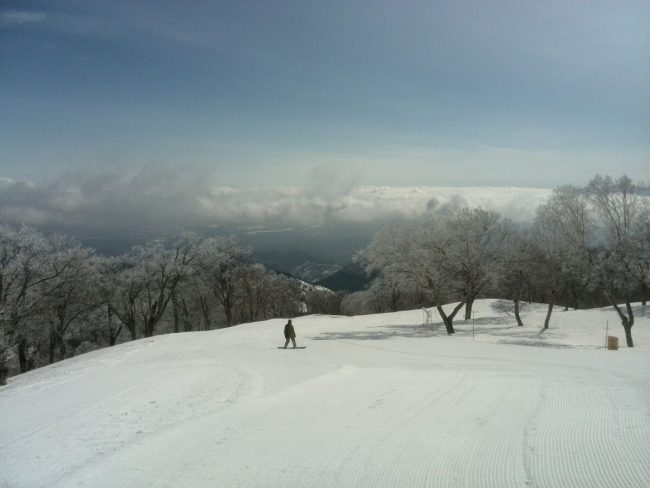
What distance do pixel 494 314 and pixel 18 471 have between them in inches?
1722

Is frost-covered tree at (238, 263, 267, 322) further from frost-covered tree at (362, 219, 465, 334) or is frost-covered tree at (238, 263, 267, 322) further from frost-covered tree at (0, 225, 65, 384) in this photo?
frost-covered tree at (362, 219, 465, 334)

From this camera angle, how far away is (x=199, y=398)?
46.6ft

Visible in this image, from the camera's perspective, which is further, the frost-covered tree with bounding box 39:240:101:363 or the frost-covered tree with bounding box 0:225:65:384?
the frost-covered tree with bounding box 39:240:101:363

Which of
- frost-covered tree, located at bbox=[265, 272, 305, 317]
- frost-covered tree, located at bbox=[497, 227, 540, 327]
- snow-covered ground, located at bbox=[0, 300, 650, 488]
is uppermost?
frost-covered tree, located at bbox=[497, 227, 540, 327]

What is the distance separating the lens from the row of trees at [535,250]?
25562 mm

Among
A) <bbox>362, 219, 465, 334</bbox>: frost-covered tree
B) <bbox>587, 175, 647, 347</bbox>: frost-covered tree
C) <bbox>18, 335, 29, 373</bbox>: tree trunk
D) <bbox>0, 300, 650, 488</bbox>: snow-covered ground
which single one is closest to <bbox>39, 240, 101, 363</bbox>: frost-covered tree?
<bbox>18, 335, 29, 373</bbox>: tree trunk

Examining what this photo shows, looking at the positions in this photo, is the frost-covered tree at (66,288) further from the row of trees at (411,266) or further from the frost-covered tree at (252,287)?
the frost-covered tree at (252,287)

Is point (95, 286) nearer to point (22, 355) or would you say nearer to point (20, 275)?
point (22, 355)

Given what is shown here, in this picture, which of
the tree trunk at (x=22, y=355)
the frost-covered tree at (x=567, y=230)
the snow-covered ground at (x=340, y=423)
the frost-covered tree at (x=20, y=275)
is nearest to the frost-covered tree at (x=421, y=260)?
the frost-covered tree at (x=567, y=230)

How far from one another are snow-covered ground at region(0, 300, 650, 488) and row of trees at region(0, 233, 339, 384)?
52.7 ft

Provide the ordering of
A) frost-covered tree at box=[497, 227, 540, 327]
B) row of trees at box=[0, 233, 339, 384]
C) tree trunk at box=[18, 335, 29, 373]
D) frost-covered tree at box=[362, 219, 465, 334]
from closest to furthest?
frost-covered tree at box=[362, 219, 465, 334] → row of trees at box=[0, 233, 339, 384] → frost-covered tree at box=[497, 227, 540, 327] → tree trunk at box=[18, 335, 29, 373]

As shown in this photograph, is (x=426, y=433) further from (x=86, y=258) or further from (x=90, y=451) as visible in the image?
(x=86, y=258)

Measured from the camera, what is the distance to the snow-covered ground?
26.0ft

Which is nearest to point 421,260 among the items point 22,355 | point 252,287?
point 22,355
